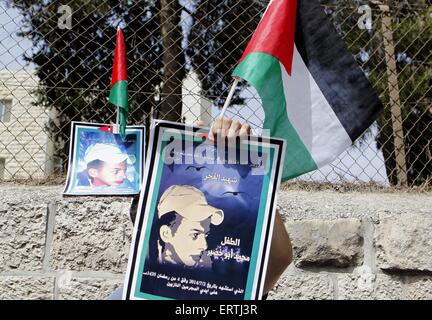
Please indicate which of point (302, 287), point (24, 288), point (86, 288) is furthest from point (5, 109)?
point (302, 287)

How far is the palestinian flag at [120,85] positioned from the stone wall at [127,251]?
1.62 feet

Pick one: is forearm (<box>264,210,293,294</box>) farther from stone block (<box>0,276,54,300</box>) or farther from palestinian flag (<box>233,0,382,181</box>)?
stone block (<box>0,276,54,300</box>)

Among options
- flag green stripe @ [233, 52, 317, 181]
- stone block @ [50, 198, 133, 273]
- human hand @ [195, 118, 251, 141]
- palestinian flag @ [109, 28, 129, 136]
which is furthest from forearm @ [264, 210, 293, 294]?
palestinian flag @ [109, 28, 129, 136]

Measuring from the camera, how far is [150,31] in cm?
→ 299

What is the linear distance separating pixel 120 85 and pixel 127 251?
870mm

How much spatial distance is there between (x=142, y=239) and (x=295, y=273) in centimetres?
113

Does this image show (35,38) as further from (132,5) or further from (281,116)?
(281,116)

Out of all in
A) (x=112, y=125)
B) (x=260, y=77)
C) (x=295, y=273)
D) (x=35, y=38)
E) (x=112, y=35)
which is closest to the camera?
(x=260, y=77)

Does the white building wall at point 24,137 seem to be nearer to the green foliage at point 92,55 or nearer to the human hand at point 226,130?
the green foliage at point 92,55

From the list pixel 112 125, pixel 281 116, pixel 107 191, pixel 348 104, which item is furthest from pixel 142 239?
pixel 112 125

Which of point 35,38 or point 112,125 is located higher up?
point 35,38

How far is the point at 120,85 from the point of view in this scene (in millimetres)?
2635

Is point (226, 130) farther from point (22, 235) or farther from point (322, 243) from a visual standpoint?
point (22, 235)

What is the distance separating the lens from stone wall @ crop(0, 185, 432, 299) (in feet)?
7.41
